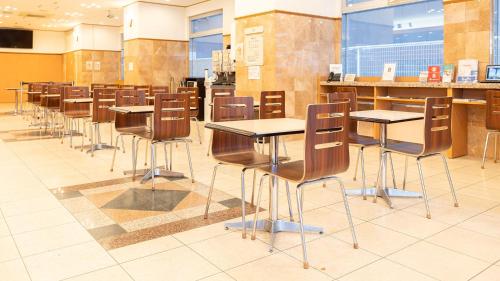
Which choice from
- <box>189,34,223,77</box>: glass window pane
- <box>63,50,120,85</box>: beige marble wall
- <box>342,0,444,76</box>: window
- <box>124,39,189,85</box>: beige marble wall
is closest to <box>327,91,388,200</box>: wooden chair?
<box>342,0,444,76</box>: window

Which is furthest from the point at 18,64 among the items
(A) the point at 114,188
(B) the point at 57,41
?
(A) the point at 114,188

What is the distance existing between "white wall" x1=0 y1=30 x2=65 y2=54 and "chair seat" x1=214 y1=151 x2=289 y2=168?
67.8 ft

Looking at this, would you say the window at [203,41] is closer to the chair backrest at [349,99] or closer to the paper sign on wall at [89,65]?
the paper sign on wall at [89,65]

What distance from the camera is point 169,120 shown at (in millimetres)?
4434

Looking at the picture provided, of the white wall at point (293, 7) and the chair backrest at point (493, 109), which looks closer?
the chair backrest at point (493, 109)

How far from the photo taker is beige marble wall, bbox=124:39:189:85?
42.5 feet

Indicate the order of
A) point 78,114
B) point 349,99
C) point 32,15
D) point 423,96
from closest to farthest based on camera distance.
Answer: point 349,99 → point 423,96 → point 78,114 → point 32,15

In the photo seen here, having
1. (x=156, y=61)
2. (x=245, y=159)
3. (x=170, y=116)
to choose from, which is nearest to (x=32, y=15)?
(x=156, y=61)

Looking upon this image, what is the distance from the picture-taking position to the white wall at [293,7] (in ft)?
25.6

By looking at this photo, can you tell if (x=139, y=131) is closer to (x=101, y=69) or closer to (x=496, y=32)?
(x=496, y=32)

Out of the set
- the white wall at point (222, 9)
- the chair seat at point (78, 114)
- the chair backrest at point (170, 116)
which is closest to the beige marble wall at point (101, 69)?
the white wall at point (222, 9)

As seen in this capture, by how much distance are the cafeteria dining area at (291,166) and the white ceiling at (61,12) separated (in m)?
3.90

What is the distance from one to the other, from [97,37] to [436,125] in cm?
1721

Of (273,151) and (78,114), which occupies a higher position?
(78,114)
